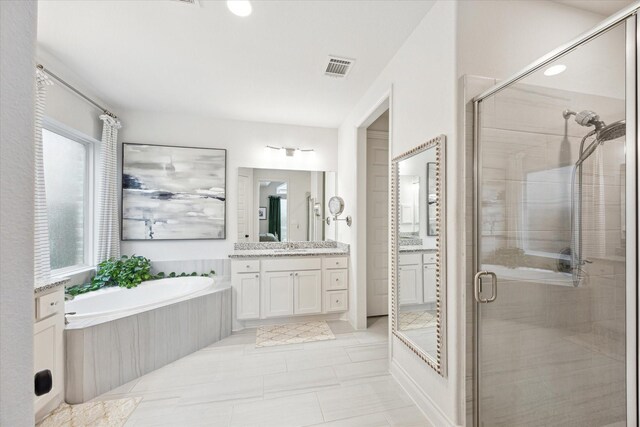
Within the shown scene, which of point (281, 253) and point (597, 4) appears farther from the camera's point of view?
point (281, 253)

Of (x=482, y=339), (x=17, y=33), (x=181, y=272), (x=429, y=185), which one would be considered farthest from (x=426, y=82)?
(x=181, y=272)

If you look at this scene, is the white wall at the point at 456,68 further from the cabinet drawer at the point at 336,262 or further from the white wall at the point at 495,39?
the cabinet drawer at the point at 336,262

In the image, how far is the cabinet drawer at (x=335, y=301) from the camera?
3.38 meters

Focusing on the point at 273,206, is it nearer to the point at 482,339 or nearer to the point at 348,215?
the point at 348,215

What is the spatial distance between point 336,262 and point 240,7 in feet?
8.73

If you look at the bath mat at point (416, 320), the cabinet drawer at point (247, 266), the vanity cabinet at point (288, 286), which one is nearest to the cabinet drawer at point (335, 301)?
the vanity cabinet at point (288, 286)

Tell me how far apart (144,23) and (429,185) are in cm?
222

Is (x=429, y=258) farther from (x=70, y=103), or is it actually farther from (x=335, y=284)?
(x=70, y=103)

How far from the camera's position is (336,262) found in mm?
3428

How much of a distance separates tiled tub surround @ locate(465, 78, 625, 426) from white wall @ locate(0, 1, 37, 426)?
64.9 inches

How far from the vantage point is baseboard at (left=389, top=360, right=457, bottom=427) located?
1.61 m

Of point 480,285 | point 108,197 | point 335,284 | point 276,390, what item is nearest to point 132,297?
point 108,197

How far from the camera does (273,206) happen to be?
12.1ft

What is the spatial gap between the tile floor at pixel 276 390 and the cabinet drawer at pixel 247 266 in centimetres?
78
